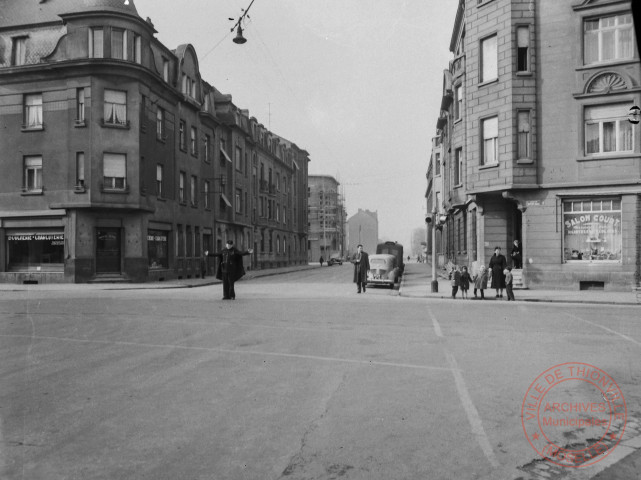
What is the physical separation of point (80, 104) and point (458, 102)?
19.9m

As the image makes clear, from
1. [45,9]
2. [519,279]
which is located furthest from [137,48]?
[519,279]

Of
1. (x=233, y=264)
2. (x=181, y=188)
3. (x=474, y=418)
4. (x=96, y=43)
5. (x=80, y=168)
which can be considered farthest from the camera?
(x=181, y=188)

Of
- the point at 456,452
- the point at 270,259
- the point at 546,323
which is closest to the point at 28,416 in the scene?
the point at 456,452

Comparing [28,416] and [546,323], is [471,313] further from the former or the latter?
[28,416]

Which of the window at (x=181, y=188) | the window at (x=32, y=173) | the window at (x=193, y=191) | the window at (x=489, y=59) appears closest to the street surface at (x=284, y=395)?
the window at (x=489, y=59)

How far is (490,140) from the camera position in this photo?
2453cm

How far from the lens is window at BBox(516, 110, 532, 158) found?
23.2 meters

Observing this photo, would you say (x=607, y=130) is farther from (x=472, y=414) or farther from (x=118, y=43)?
(x=118, y=43)

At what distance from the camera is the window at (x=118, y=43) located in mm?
27922

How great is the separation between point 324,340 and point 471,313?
19.9ft

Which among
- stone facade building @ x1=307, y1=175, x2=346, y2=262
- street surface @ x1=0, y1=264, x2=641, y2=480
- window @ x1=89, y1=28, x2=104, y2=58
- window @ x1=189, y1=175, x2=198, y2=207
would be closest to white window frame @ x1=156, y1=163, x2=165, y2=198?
window @ x1=189, y1=175, x2=198, y2=207

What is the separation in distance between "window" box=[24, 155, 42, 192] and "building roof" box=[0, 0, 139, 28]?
7.31 meters

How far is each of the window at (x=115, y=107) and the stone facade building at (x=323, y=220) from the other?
252ft

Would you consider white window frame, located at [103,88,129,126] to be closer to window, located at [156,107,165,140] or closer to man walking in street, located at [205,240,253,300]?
window, located at [156,107,165,140]
